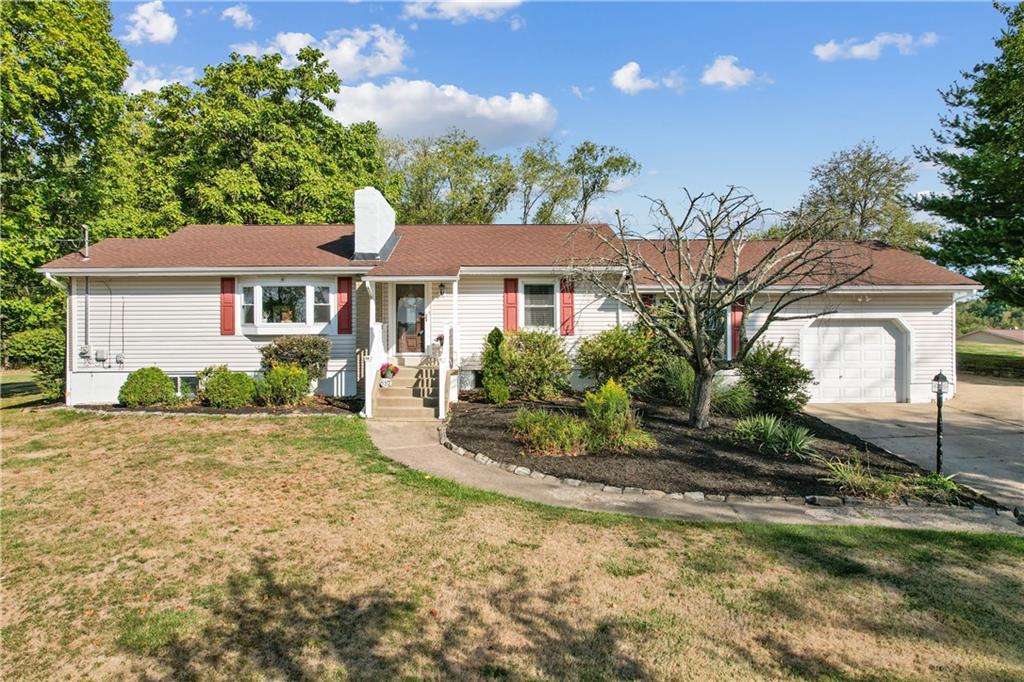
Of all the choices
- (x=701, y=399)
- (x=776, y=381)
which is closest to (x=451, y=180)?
(x=776, y=381)

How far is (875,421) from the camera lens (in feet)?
38.3

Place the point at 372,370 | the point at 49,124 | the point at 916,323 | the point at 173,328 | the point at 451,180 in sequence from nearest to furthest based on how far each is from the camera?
the point at 372,370, the point at 173,328, the point at 916,323, the point at 49,124, the point at 451,180

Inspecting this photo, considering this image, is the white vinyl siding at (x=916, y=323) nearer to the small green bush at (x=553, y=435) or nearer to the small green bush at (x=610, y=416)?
the small green bush at (x=610, y=416)

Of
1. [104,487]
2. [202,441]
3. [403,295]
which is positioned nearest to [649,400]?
[403,295]

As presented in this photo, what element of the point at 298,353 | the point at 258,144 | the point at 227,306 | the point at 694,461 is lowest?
the point at 694,461

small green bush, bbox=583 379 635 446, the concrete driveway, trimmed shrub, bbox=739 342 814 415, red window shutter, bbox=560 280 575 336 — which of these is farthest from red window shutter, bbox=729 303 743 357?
small green bush, bbox=583 379 635 446

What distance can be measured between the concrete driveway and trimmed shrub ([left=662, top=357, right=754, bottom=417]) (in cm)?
193

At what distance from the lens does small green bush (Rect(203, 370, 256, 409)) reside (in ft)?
40.9

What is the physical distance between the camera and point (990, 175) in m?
15.7

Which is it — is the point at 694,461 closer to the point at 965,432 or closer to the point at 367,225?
the point at 965,432

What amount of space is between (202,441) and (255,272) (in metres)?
5.33

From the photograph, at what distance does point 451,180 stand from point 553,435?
28521 millimetres

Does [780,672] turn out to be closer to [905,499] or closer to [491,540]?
[491,540]

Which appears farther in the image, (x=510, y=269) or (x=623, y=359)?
(x=510, y=269)
